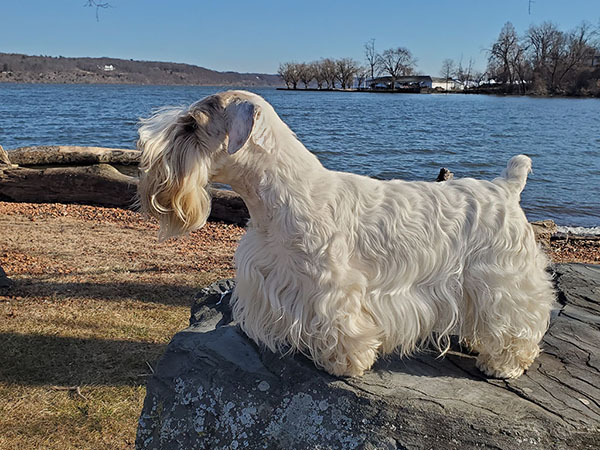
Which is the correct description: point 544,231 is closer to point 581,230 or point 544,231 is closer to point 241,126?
point 581,230

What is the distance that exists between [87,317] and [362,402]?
4.46 m

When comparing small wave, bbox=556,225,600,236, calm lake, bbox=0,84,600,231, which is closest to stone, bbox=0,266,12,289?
calm lake, bbox=0,84,600,231

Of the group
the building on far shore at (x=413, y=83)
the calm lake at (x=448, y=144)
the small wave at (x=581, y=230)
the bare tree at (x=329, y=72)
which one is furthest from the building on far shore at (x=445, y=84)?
the small wave at (x=581, y=230)

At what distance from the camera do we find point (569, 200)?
17312mm

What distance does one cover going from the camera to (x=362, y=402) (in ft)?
10.6

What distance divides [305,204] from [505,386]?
1.85 m

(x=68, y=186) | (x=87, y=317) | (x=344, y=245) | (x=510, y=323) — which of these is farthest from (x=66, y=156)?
(x=510, y=323)

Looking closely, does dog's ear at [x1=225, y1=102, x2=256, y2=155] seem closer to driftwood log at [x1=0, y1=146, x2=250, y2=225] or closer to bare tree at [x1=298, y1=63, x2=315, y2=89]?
driftwood log at [x1=0, y1=146, x2=250, y2=225]

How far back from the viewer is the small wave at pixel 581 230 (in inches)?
514

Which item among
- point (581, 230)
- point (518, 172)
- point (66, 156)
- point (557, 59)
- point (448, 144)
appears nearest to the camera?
point (518, 172)

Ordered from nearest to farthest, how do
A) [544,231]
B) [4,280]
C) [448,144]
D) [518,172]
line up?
[518,172] → [4,280] → [544,231] → [448,144]

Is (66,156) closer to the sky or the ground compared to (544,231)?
closer to the sky

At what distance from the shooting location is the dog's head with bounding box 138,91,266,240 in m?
3.15

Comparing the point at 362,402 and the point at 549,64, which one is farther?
the point at 549,64
